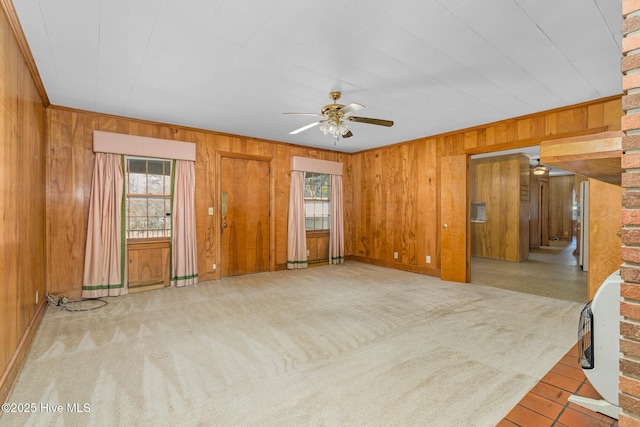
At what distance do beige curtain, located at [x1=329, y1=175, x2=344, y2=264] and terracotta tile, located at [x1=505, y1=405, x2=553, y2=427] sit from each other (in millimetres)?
4959

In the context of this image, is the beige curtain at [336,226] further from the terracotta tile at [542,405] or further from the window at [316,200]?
the terracotta tile at [542,405]

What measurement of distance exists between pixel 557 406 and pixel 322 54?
3.01m

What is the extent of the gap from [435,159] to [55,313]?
232 inches

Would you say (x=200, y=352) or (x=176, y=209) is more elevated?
(x=176, y=209)

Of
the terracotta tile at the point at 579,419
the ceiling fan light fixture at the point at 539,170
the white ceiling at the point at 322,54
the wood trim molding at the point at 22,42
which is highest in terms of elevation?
the white ceiling at the point at 322,54

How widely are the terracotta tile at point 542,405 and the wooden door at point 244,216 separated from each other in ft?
15.0

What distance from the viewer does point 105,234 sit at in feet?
13.8

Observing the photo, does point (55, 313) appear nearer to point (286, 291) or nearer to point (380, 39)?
point (286, 291)

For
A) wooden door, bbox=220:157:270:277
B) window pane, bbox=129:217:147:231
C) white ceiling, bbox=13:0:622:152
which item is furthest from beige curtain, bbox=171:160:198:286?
white ceiling, bbox=13:0:622:152

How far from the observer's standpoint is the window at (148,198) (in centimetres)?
457

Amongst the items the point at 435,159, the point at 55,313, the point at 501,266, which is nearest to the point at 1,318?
the point at 55,313

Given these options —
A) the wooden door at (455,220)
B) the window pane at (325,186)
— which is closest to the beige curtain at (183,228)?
the window pane at (325,186)

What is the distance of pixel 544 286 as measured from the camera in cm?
476

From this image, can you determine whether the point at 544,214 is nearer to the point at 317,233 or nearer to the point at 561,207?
the point at 561,207
